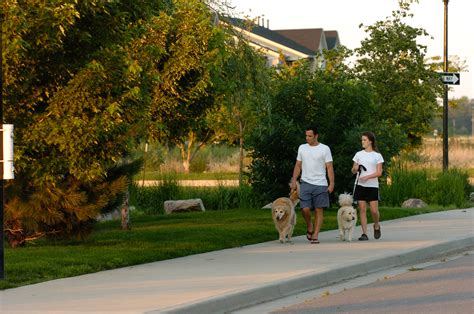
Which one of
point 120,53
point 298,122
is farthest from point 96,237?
point 298,122

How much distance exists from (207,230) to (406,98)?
74.0 feet

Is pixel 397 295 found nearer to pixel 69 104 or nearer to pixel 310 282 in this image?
pixel 310 282

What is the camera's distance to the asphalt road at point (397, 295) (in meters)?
11.6

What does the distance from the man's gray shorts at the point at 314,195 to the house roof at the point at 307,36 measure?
6947 cm

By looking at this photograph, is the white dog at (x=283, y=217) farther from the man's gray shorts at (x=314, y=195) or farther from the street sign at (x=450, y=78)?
the street sign at (x=450, y=78)

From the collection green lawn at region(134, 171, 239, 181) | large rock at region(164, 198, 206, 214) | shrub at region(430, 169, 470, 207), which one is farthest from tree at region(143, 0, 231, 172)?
shrub at region(430, 169, 470, 207)

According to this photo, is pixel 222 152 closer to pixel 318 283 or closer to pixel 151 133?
pixel 151 133

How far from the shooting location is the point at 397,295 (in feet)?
41.8

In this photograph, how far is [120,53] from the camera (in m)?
15.9

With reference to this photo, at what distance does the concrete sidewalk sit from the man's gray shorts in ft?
2.15

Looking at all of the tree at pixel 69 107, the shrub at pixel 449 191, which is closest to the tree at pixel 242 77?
the tree at pixel 69 107

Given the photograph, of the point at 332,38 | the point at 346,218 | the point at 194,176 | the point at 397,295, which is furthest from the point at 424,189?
the point at 332,38

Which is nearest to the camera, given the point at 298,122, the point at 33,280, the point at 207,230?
the point at 33,280

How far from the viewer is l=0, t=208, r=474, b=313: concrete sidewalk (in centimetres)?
1128
